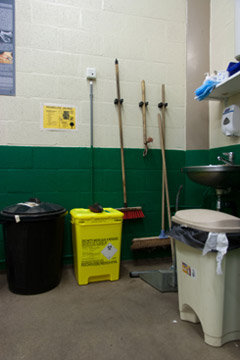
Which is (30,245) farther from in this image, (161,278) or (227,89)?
(227,89)

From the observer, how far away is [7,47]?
219 cm

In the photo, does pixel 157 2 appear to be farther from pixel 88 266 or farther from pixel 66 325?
pixel 66 325

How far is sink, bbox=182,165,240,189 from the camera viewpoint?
170cm

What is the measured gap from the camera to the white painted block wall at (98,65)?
2238 millimetres

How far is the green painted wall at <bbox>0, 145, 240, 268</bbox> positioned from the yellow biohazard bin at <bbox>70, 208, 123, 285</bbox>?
36 cm

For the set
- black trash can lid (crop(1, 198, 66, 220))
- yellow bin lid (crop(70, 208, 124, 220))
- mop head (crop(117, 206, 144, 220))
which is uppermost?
black trash can lid (crop(1, 198, 66, 220))

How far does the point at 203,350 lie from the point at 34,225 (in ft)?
4.38

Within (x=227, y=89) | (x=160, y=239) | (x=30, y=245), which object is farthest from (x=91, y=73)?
(x=160, y=239)

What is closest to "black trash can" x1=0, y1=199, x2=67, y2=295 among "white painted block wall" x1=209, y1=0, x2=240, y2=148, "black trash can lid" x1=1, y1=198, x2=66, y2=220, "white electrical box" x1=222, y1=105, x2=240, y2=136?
"black trash can lid" x1=1, y1=198, x2=66, y2=220

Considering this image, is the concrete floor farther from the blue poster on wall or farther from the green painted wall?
the blue poster on wall

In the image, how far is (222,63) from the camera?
2.40 metres

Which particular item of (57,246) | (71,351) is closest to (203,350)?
(71,351)

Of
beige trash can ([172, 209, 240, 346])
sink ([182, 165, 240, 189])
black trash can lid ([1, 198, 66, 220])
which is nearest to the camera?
beige trash can ([172, 209, 240, 346])

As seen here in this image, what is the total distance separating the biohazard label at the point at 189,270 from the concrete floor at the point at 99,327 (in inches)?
13.3
